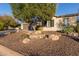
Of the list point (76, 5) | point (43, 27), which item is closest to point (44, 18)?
point (43, 27)

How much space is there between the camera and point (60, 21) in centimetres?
658

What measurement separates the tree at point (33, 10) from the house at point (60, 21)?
0.11m

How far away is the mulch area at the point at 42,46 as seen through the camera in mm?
6488

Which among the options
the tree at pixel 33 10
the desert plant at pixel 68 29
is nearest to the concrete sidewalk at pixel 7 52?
the tree at pixel 33 10

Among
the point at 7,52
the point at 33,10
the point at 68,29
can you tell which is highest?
the point at 33,10

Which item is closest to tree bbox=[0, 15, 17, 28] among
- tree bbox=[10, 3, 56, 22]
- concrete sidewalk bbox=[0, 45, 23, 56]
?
tree bbox=[10, 3, 56, 22]

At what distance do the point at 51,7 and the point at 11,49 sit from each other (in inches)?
43.7

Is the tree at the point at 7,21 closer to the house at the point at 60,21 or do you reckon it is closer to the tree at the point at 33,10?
the tree at the point at 33,10

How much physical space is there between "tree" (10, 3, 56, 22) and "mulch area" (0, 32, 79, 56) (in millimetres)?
367

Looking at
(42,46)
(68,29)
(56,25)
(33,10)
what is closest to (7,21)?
(33,10)

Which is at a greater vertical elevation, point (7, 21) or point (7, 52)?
point (7, 21)

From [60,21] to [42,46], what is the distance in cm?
59

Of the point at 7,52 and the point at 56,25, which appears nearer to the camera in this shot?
the point at 7,52

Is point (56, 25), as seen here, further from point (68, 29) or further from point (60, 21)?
point (68, 29)
